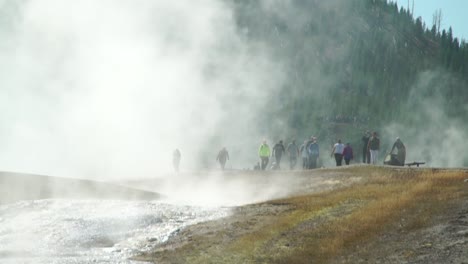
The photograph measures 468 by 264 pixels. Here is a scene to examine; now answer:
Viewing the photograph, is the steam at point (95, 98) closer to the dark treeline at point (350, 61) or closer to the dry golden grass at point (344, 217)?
the dry golden grass at point (344, 217)

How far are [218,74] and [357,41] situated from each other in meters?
70.8

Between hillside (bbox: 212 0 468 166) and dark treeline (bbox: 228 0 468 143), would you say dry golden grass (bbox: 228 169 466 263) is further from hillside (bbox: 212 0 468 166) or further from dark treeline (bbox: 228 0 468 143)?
dark treeline (bbox: 228 0 468 143)

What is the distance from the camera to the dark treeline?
5492 inches

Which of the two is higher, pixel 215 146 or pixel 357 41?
pixel 357 41

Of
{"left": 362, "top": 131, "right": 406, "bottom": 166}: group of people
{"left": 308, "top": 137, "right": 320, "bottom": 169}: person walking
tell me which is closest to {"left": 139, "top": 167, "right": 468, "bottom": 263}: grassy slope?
{"left": 362, "top": 131, "right": 406, "bottom": 166}: group of people

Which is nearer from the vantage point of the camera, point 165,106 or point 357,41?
point 165,106

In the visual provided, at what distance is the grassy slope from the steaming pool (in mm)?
1249

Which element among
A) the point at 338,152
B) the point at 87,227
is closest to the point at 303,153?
the point at 338,152

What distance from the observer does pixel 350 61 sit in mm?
163875

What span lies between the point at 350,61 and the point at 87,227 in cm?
14571

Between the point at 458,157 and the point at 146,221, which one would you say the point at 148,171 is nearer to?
the point at 146,221

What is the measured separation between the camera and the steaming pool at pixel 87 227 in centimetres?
1988

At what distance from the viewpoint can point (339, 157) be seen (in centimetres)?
3934

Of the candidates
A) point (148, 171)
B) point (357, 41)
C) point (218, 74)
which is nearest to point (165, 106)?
point (148, 171)
